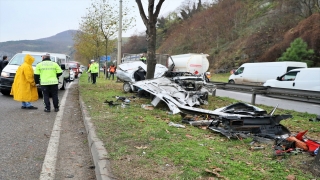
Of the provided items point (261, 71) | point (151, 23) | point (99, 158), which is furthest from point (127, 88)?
point (261, 71)

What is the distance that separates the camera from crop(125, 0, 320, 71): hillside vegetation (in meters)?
27.4

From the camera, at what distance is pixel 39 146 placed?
14.9 ft

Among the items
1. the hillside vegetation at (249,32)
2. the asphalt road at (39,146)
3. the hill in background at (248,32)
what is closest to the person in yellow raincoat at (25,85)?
the asphalt road at (39,146)

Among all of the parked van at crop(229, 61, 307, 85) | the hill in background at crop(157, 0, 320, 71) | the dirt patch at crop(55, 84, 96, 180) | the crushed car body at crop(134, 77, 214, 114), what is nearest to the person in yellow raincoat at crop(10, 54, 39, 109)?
the dirt patch at crop(55, 84, 96, 180)

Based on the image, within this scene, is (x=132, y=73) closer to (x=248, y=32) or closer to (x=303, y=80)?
(x=303, y=80)

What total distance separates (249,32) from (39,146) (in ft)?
118

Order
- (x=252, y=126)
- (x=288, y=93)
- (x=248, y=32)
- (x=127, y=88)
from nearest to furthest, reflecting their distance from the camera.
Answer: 1. (x=252, y=126)
2. (x=288, y=93)
3. (x=127, y=88)
4. (x=248, y=32)

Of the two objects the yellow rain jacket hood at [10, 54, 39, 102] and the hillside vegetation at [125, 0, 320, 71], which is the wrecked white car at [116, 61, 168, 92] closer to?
the yellow rain jacket hood at [10, 54, 39, 102]

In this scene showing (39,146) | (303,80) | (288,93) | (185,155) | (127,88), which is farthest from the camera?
(303,80)

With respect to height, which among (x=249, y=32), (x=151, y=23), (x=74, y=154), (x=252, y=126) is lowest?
(x=74, y=154)

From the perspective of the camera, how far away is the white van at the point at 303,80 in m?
12.7

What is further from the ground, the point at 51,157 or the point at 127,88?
the point at 127,88

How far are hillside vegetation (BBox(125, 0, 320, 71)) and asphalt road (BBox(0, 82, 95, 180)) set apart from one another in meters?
24.8

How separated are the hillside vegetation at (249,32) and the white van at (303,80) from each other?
41.7 feet
